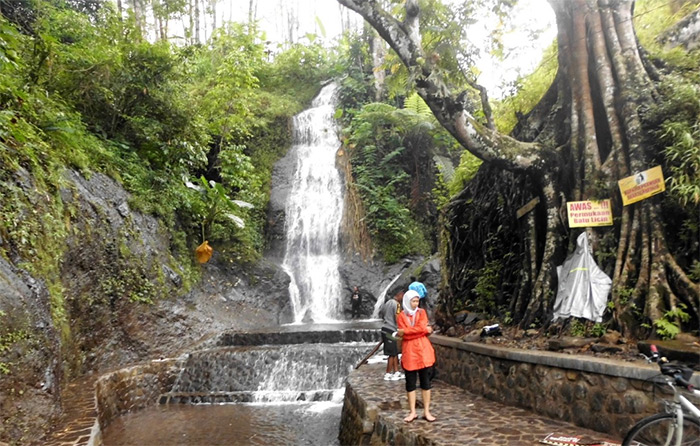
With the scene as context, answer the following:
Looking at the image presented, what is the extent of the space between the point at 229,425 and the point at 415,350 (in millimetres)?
3881

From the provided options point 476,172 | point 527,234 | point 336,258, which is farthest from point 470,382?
point 336,258

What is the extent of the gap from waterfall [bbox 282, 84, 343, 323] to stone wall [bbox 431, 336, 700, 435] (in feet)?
30.9

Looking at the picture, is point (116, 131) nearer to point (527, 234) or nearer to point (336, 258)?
point (336, 258)

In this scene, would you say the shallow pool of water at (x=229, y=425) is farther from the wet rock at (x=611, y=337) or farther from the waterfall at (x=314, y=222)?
the waterfall at (x=314, y=222)

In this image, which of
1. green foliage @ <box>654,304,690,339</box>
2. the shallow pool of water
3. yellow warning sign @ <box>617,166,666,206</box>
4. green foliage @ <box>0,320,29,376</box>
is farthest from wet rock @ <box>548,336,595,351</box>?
green foliage @ <box>0,320,29,376</box>

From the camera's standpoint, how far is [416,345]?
197 inches

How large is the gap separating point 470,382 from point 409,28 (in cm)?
528

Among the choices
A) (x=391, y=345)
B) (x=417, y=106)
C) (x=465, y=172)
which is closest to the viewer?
(x=391, y=345)

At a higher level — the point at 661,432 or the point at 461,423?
the point at 661,432

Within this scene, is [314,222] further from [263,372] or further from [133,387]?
[133,387]

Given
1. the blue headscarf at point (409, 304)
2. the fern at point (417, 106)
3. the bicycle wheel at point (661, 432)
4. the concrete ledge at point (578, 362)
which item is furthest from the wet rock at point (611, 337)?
the fern at point (417, 106)

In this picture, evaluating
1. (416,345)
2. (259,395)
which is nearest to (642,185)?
(416,345)

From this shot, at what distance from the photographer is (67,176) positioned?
343 inches

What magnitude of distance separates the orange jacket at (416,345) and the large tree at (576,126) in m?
2.23
